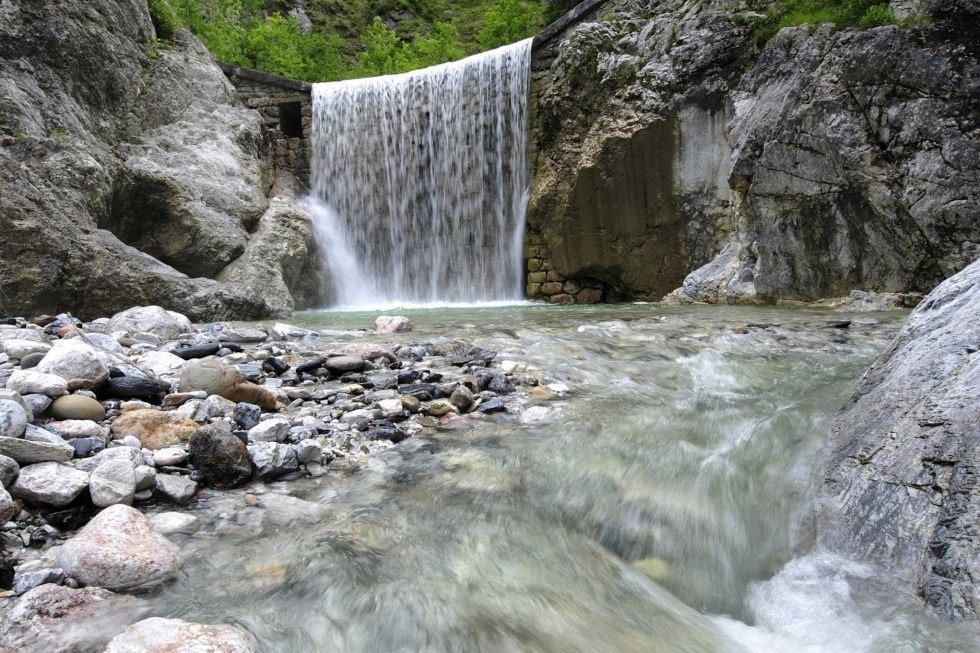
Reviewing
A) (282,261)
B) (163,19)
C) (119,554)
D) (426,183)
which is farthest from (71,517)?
(163,19)

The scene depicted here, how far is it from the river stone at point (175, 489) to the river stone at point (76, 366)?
3.52ft

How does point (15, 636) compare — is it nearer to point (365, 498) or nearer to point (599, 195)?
point (365, 498)

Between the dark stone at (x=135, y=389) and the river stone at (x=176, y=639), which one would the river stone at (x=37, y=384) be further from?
the river stone at (x=176, y=639)

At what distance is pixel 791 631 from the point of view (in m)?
1.81

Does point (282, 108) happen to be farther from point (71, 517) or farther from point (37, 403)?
point (71, 517)


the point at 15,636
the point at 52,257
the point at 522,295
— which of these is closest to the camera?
the point at 15,636

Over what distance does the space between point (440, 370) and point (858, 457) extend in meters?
2.77

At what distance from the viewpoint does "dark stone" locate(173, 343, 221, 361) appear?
4.34 m

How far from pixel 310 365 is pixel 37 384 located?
1.64 meters

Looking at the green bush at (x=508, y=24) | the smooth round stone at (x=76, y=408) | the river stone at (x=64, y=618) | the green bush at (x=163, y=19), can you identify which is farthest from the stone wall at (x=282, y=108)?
the river stone at (x=64, y=618)

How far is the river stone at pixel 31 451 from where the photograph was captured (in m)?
2.07

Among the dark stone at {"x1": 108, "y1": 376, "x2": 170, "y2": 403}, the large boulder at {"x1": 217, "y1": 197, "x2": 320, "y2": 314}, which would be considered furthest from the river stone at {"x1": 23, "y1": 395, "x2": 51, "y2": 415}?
the large boulder at {"x1": 217, "y1": 197, "x2": 320, "y2": 314}

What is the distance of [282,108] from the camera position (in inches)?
542

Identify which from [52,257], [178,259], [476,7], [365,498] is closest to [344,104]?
[178,259]
